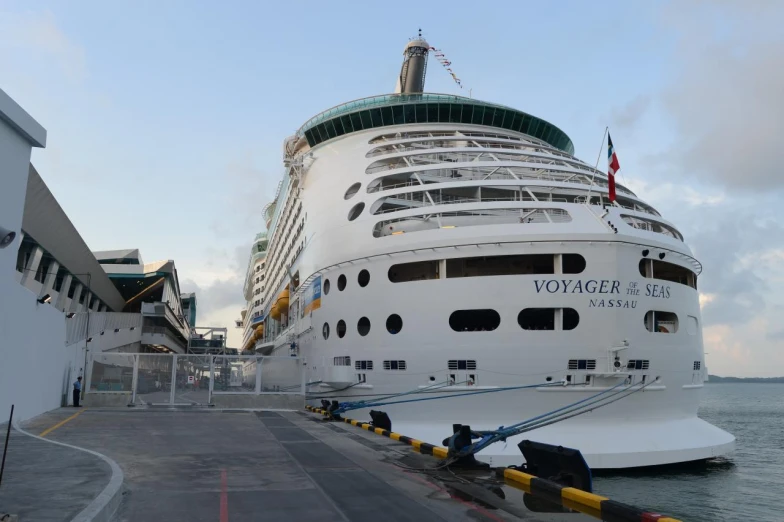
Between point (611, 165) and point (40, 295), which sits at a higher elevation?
point (611, 165)

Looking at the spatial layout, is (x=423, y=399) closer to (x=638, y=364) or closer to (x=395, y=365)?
(x=395, y=365)

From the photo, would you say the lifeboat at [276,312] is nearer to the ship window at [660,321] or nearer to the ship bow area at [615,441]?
the ship bow area at [615,441]

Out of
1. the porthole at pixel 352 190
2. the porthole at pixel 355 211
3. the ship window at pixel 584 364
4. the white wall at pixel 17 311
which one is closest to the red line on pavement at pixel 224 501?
the white wall at pixel 17 311

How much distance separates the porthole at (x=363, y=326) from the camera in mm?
20328

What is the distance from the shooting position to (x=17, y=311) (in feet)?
48.6

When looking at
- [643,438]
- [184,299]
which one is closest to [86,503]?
[643,438]

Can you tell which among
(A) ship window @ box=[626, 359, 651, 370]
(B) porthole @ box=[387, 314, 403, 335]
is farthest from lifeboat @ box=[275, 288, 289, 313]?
(A) ship window @ box=[626, 359, 651, 370]

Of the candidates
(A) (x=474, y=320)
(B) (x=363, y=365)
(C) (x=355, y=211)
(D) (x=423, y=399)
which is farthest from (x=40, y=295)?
(A) (x=474, y=320)

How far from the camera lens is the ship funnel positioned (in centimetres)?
3606

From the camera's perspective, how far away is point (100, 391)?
2388 centimetres

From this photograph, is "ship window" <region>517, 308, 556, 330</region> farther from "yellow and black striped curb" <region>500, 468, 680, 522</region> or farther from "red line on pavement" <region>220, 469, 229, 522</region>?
"red line on pavement" <region>220, 469, 229, 522</region>

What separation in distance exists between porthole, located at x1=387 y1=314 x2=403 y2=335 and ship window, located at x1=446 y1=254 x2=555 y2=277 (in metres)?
2.09

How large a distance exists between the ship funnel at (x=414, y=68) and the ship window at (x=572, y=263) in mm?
20787

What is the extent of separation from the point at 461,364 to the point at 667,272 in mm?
8419
